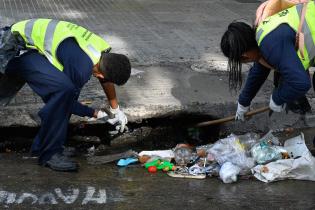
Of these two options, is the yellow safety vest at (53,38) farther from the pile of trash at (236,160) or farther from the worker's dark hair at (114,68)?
the pile of trash at (236,160)

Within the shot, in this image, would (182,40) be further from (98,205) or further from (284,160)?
(98,205)

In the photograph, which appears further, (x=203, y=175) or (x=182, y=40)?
(x=182, y=40)

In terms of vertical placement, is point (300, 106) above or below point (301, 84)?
below

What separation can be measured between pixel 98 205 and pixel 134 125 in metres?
1.34

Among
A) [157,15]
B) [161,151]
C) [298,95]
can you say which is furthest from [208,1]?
[298,95]

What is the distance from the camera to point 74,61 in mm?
3561

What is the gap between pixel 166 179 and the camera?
3.78 metres

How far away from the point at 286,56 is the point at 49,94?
5.34 feet

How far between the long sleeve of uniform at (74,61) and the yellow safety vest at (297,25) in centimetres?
117

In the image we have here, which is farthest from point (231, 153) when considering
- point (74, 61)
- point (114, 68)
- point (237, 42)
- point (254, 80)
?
point (74, 61)

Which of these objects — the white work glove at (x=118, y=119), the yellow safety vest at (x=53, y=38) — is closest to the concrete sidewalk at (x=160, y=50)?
the white work glove at (x=118, y=119)

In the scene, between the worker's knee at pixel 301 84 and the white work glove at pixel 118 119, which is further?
the white work glove at pixel 118 119

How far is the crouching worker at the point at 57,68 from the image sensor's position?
3566 mm

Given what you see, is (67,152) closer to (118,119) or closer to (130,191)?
(118,119)
